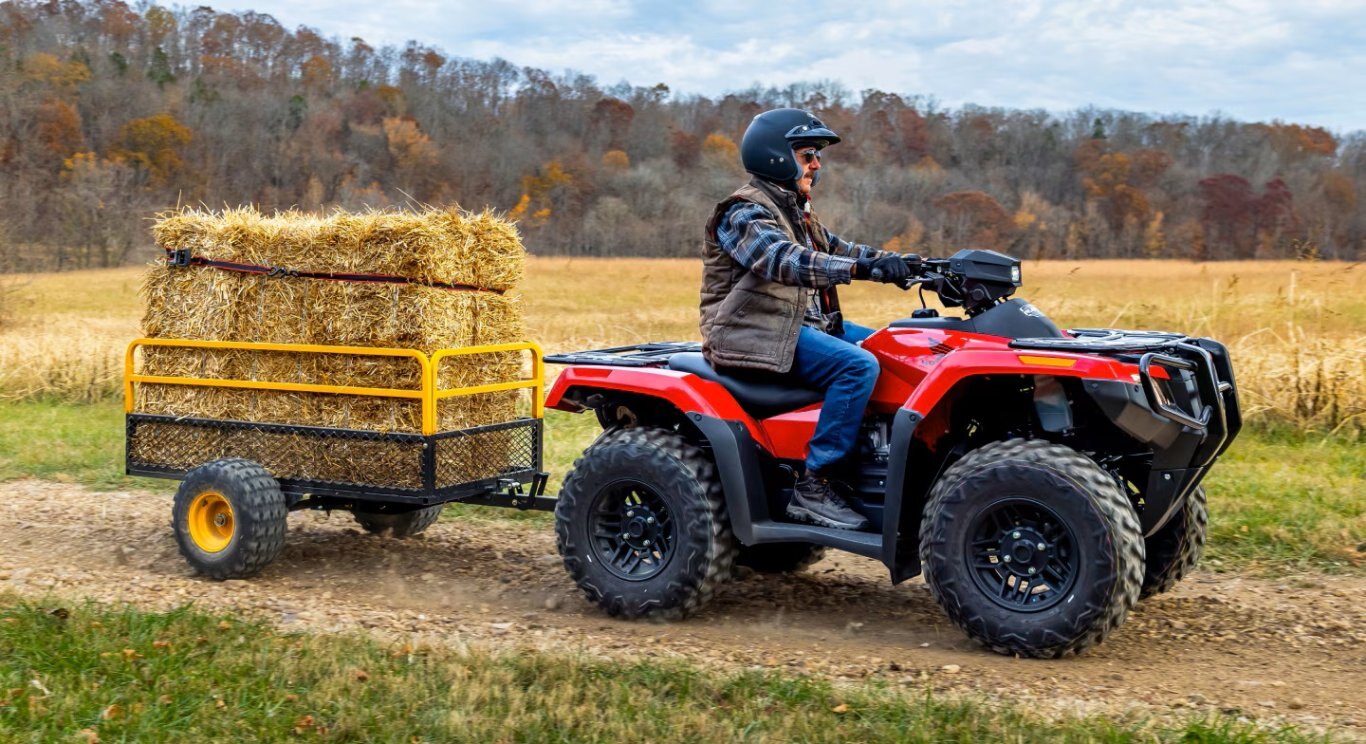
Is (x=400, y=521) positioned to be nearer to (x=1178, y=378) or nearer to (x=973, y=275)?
(x=973, y=275)

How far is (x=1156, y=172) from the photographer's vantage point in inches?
1527

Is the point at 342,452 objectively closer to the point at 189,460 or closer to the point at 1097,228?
the point at 189,460

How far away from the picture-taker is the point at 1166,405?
17.6 feet

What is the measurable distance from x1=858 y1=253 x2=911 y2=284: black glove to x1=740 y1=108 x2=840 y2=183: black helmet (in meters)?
0.73

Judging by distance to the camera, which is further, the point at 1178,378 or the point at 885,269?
the point at 885,269

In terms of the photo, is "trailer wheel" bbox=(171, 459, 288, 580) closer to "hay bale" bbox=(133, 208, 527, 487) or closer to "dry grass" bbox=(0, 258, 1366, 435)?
"hay bale" bbox=(133, 208, 527, 487)

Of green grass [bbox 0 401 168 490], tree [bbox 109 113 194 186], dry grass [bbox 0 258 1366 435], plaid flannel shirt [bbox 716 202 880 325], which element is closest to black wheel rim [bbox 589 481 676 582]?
plaid flannel shirt [bbox 716 202 880 325]

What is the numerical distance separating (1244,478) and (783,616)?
430 centimetres

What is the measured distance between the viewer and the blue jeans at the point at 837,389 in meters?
5.97

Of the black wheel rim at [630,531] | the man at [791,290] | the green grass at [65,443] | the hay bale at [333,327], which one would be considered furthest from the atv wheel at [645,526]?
the green grass at [65,443]

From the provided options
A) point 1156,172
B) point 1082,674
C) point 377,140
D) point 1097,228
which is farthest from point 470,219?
point 377,140

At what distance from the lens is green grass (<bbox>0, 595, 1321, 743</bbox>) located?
4.48 meters

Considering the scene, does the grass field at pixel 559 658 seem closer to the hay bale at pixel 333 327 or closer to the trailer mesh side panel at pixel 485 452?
the trailer mesh side panel at pixel 485 452

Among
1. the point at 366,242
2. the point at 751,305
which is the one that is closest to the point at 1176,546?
the point at 751,305
